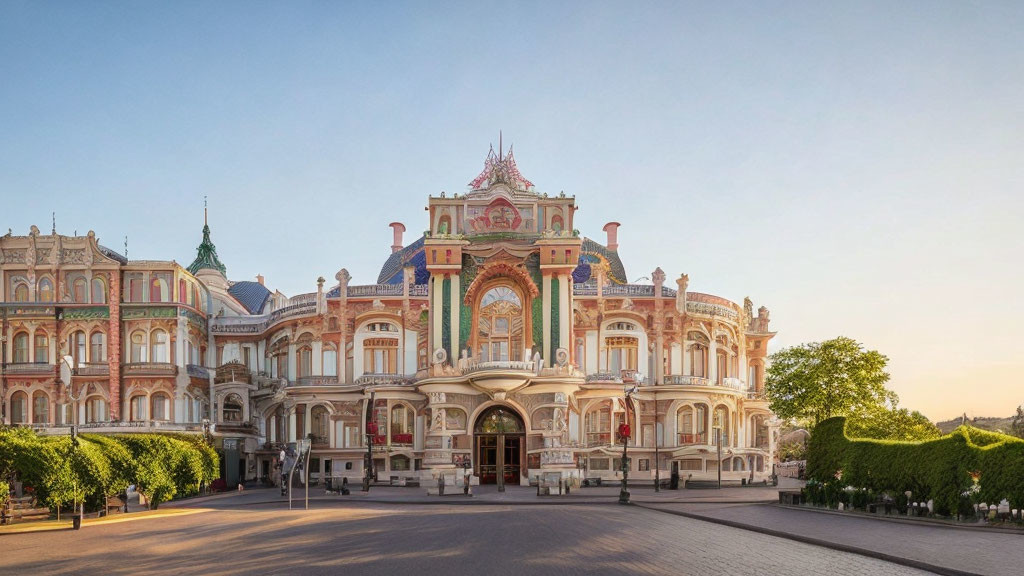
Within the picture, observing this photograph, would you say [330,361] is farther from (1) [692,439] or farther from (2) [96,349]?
(1) [692,439]

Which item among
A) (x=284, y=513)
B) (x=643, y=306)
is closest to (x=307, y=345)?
(x=643, y=306)

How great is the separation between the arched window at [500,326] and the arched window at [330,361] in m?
11.2

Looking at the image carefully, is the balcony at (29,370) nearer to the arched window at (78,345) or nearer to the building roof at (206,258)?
the arched window at (78,345)

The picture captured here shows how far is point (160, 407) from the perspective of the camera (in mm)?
62125

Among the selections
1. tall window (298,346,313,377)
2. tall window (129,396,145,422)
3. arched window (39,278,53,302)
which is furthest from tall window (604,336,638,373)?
arched window (39,278,53,302)

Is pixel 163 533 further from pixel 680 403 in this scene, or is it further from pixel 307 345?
pixel 680 403

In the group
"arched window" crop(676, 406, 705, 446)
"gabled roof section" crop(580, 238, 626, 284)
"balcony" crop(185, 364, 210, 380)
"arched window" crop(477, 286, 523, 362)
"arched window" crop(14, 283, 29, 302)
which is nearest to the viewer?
"arched window" crop(477, 286, 523, 362)

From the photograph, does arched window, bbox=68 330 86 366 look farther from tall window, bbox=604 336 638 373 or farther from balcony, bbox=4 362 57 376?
tall window, bbox=604 336 638 373

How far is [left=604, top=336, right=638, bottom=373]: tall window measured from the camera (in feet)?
206

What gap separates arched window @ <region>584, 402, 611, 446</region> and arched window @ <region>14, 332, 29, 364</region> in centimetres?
3942

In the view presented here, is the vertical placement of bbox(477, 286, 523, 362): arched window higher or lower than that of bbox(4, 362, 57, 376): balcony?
higher

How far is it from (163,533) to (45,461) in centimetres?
623

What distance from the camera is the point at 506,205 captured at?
2438 inches

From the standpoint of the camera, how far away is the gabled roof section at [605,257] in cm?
7019
